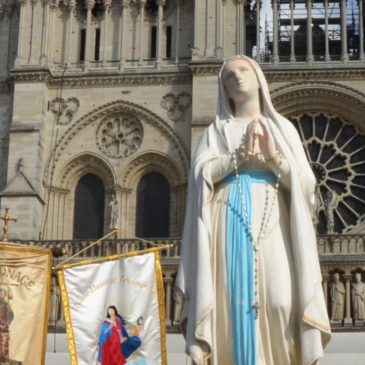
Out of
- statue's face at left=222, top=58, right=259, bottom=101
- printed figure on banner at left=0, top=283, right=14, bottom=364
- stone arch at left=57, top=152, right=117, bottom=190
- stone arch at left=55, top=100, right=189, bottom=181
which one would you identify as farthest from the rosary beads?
stone arch at left=57, top=152, right=117, bottom=190

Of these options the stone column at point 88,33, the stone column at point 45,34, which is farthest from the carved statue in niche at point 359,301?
the stone column at point 45,34

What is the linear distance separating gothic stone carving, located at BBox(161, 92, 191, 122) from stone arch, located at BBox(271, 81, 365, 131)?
2130 millimetres

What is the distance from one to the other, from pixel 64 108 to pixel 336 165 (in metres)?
6.89

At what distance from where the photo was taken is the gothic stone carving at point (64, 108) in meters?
23.0

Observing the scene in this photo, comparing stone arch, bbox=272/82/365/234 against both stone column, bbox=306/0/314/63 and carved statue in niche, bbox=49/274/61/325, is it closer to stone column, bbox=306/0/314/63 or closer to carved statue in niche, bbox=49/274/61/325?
stone column, bbox=306/0/314/63

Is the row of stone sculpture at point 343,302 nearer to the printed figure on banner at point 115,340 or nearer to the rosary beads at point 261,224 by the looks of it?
the printed figure on banner at point 115,340

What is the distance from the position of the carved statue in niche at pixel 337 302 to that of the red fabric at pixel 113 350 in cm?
967

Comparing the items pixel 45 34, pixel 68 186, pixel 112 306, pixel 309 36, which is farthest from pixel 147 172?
pixel 112 306

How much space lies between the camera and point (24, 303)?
9688 millimetres

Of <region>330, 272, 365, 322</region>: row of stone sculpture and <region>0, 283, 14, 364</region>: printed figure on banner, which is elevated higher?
<region>330, 272, 365, 322</region>: row of stone sculpture

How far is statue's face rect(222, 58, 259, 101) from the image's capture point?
445 centimetres

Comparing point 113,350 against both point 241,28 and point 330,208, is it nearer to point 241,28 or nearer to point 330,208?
point 330,208

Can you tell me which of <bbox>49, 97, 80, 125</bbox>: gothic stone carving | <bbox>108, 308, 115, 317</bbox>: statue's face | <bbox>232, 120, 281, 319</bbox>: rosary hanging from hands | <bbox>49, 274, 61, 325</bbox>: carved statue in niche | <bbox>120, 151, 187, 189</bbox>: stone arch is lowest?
<bbox>108, 308, 115, 317</bbox>: statue's face

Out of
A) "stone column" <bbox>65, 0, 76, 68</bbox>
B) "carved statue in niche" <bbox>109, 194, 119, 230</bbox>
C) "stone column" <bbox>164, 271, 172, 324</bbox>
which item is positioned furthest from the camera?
"stone column" <bbox>65, 0, 76, 68</bbox>
